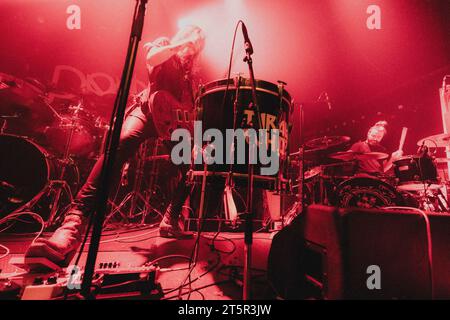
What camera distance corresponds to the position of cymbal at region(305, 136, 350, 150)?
409 cm

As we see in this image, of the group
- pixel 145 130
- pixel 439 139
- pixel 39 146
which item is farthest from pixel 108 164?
pixel 439 139

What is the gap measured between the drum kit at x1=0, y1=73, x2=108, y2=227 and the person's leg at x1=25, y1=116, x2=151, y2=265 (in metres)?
1.63

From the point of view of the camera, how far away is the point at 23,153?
289 centimetres

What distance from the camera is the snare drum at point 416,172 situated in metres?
3.82

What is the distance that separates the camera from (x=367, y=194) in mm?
4047

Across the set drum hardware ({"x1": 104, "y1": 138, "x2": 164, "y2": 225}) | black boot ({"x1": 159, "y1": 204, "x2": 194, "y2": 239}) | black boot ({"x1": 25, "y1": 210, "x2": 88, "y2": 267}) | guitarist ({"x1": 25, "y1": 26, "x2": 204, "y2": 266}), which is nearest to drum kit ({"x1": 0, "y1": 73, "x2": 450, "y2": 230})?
guitarist ({"x1": 25, "y1": 26, "x2": 204, "y2": 266})

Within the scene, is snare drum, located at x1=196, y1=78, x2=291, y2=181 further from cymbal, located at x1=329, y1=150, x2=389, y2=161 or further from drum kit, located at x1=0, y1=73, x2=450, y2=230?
cymbal, located at x1=329, y1=150, x2=389, y2=161

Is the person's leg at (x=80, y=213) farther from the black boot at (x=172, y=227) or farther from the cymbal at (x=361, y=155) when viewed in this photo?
the cymbal at (x=361, y=155)

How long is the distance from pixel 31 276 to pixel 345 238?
184 centimetres

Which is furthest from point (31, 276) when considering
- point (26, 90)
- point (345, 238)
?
point (26, 90)

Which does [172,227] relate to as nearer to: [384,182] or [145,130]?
[145,130]

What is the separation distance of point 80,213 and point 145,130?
91cm

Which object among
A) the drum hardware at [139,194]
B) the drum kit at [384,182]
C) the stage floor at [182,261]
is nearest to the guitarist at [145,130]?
the stage floor at [182,261]
